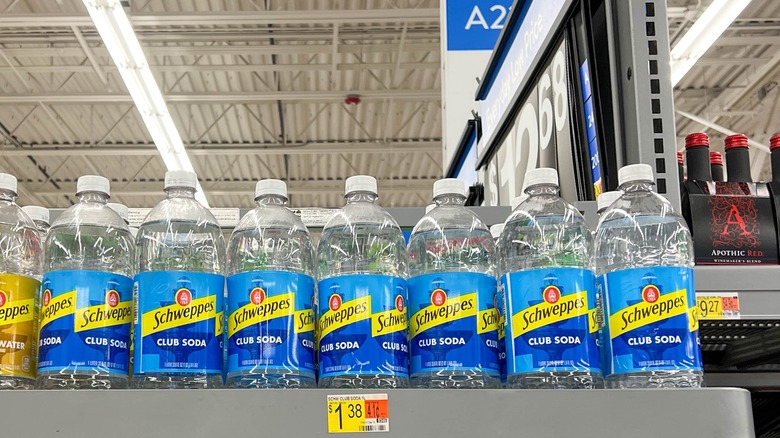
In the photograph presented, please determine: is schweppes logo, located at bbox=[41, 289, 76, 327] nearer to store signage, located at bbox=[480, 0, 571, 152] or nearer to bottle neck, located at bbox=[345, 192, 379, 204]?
bottle neck, located at bbox=[345, 192, 379, 204]

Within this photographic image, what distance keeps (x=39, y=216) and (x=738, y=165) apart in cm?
178

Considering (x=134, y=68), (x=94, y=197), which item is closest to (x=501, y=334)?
(x=94, y=197)

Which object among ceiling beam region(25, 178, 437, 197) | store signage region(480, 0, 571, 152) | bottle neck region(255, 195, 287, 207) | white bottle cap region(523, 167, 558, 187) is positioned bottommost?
bottle neck region(255, 195, 287, 207)

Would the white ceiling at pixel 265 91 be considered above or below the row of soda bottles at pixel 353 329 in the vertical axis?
above

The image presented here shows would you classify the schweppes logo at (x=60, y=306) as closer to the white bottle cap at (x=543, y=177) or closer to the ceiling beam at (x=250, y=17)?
the white bottle cap at (x=543, y=177)

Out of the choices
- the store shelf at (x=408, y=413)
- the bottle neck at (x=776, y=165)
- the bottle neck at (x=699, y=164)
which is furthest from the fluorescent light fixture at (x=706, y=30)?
the store shelf at (x=408, y=413)

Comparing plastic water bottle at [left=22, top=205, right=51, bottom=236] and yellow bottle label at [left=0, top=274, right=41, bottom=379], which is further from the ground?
plastic water bottle at [left=22, top=205, right=51, bottom=236]

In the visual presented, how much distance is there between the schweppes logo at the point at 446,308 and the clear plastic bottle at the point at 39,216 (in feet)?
2.73

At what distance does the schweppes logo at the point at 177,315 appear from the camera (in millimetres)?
1299

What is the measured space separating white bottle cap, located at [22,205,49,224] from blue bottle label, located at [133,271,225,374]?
0.50 meters

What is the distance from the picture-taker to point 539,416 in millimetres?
1222

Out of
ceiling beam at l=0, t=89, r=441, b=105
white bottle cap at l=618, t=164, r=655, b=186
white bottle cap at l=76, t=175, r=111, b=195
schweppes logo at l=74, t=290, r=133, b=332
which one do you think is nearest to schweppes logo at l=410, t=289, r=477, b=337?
white bottle cap at l=618, t=164, r=655, b=186

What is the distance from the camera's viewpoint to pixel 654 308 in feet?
4.26

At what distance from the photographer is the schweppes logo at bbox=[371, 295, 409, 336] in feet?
4.31
